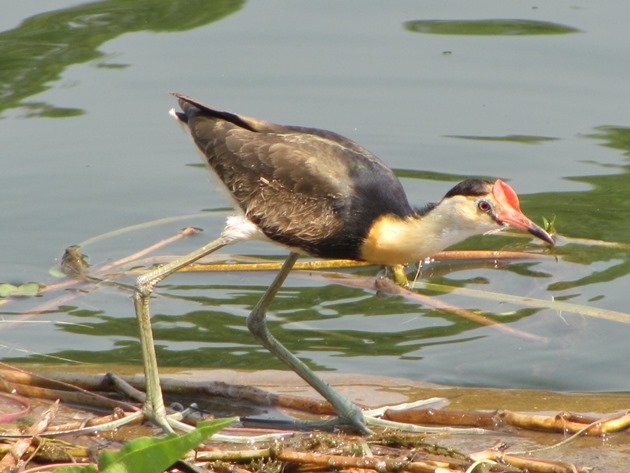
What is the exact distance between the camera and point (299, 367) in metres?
6.21

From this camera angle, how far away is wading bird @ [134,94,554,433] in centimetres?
609

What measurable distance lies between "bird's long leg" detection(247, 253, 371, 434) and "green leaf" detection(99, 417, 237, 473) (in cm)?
146

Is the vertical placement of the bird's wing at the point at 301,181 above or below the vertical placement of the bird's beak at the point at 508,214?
above

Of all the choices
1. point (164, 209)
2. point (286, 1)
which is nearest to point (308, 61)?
point (286, 1)

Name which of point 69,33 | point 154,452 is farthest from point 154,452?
point 69,33

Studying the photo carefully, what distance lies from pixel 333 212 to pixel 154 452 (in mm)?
1973

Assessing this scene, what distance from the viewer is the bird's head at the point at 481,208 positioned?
6.06m

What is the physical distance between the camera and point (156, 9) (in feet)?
36.4

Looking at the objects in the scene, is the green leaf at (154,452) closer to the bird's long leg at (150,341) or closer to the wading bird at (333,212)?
the bird's long leg at (150,341)

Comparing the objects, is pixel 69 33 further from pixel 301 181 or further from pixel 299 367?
pixel 299 367

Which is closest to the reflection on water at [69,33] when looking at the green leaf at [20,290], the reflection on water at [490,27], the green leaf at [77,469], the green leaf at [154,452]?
the reflection on water at [490,27]

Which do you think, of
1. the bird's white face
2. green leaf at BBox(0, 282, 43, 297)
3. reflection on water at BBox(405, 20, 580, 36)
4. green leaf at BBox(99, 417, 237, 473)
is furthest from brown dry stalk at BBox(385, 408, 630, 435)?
reflection on water at BBox(405, 20, 580, 36)

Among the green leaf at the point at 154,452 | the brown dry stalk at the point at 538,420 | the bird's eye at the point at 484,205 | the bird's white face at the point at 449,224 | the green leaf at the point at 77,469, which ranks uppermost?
the bird's eye at the point at 484,205

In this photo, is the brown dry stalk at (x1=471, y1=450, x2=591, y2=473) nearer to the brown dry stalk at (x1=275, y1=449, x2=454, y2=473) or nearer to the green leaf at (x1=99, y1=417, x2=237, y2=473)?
the brown dry stalk at (x1=275, y1=449, x2=454, y2=473)
